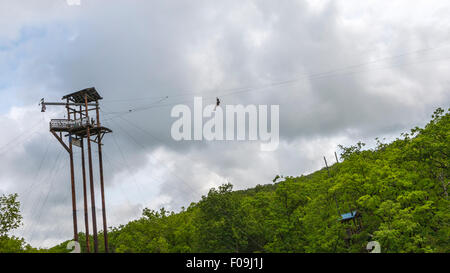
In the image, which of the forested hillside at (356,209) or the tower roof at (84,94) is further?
the tower roof at (84,94)

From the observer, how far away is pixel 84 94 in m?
37.8

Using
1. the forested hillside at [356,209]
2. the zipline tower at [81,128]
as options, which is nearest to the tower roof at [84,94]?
the zipline tower at [81,128]

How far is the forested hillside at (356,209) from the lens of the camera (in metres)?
31.1

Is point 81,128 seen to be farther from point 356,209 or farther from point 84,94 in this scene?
point 356,209

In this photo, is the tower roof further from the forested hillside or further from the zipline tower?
the forested hillside

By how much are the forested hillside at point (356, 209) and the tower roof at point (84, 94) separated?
1837cm

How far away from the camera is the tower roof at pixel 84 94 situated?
3762 centimetres

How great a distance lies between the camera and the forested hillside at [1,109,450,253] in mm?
31062

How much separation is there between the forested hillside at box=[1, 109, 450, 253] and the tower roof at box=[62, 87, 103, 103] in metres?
18.4

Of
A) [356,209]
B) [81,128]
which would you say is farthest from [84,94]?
[356,209]

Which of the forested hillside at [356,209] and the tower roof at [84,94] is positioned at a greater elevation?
the tower roof at [84,94]

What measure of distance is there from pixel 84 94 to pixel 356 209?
35424 mm

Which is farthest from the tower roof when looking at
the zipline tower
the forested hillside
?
the forested hillside

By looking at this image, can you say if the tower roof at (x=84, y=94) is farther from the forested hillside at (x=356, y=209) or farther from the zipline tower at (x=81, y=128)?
the forested hillside at (x=356, y=209)
